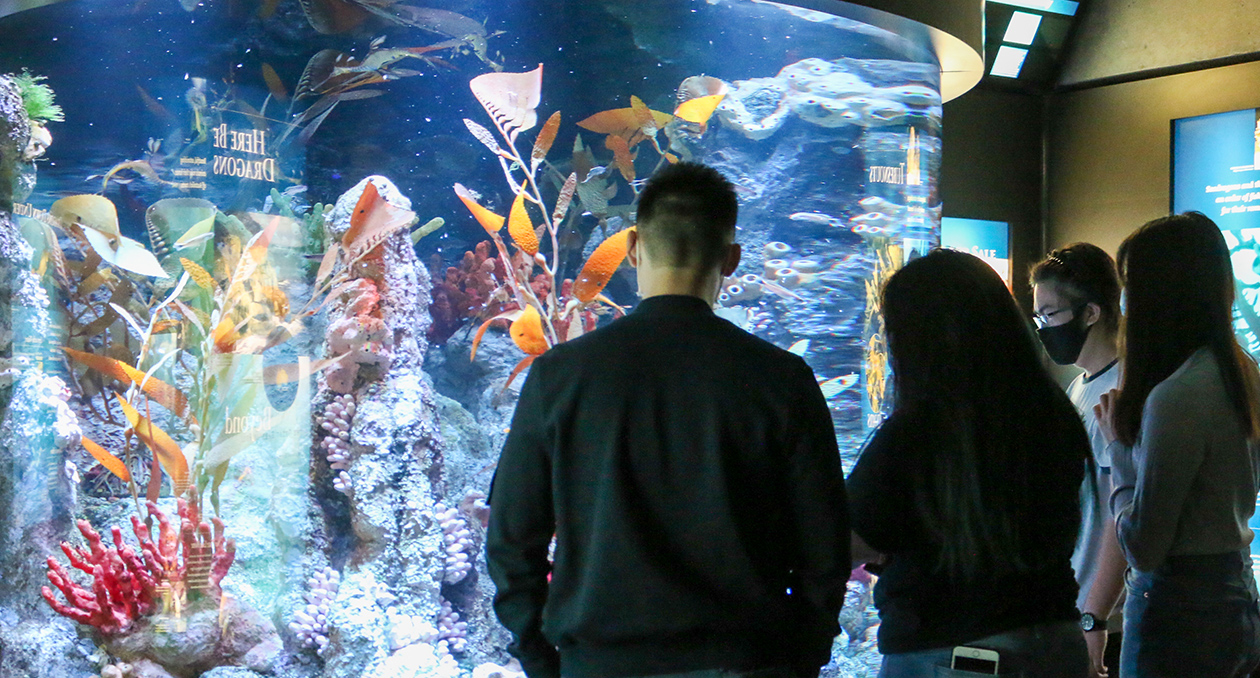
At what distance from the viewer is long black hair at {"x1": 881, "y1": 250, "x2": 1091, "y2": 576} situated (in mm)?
1653

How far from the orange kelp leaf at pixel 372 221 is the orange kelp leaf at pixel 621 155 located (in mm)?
634

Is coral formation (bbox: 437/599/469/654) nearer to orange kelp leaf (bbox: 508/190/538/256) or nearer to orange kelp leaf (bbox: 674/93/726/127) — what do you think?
orange kelp leaf (bbox: 508/190/538/256)

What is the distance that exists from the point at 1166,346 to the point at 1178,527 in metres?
0.39

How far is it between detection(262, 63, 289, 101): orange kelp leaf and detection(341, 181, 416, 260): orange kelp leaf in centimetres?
37

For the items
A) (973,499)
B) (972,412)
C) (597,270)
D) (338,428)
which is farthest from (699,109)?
(973,499)

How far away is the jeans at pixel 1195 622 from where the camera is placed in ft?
6.75

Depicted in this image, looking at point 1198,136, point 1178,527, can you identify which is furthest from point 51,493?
point 1198,136

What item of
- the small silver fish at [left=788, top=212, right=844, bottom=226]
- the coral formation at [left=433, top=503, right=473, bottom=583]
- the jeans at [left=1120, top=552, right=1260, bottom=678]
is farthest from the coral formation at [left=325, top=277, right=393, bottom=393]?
the jeans at [left=1120, top=552, right=1260, bottom=678]

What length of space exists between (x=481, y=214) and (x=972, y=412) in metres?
1.74

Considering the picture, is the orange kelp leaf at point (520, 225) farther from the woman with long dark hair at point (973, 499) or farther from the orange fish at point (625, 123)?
the woman with long dark hair at point (973, 499)

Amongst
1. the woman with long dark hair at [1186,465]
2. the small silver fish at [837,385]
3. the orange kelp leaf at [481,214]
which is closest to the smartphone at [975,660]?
the woman with long dark hair at [1186,465]

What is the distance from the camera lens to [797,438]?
152 cm

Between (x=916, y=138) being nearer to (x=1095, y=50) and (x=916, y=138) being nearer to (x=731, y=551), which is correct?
(x=731, y=551)

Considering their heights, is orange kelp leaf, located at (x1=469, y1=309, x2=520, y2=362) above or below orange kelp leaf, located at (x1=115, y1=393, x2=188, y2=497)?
above
